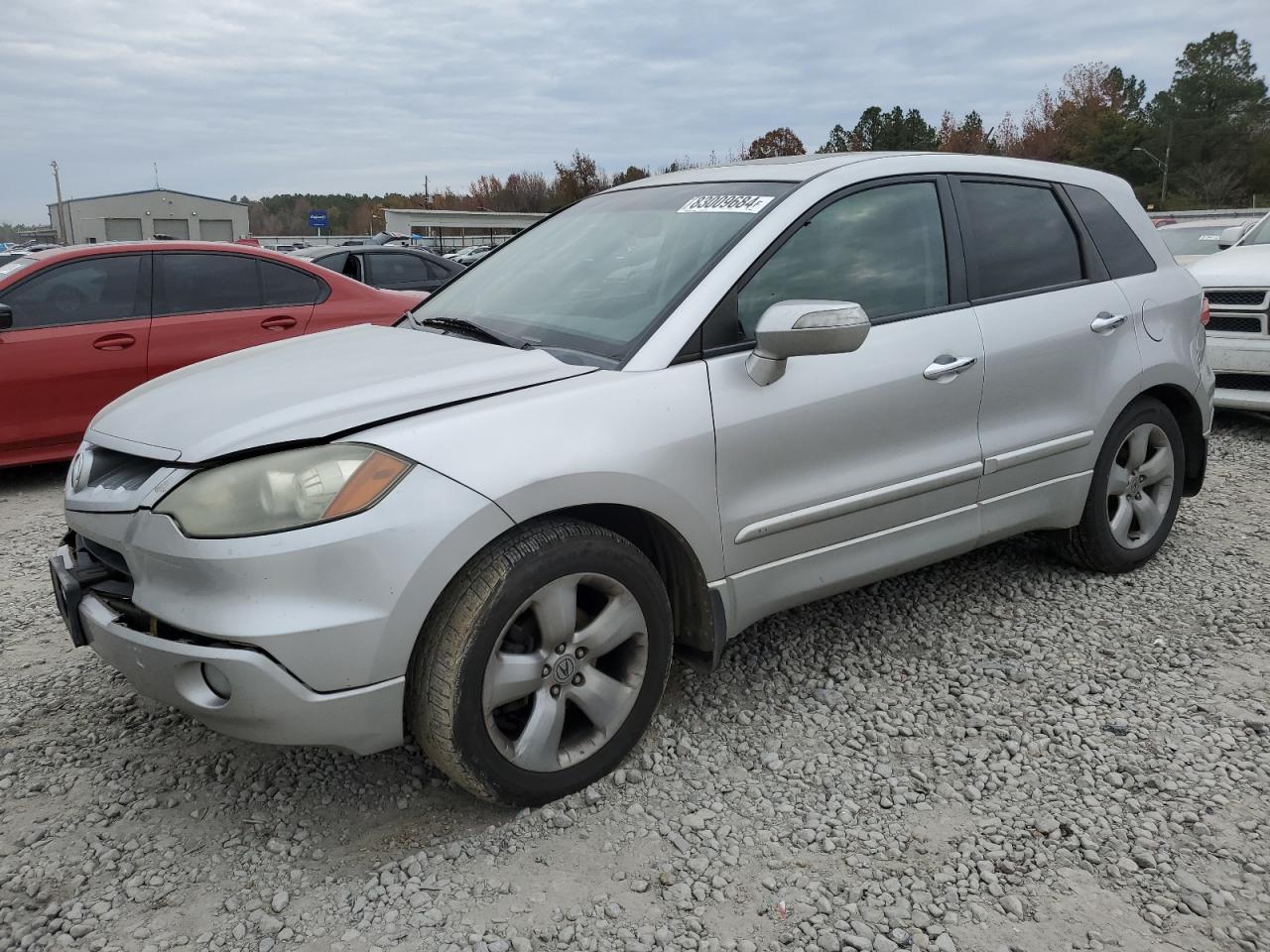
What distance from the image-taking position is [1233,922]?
2.25 meters

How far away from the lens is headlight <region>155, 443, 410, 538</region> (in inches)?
90.0

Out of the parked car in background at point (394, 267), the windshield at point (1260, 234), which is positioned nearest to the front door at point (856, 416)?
the windshield at point (1260, 234)

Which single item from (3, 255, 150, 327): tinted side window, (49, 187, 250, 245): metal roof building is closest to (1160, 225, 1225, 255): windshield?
(3, 255, 150, 327): tinted side window

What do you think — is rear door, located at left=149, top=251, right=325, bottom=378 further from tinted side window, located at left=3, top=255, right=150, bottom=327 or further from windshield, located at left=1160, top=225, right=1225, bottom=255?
windshield, located at left=1160, top=225, right=1225, bottom=255

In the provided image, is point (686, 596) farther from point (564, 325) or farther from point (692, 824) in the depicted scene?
point (564, 325)

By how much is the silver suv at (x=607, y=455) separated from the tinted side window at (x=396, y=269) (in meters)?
7.48

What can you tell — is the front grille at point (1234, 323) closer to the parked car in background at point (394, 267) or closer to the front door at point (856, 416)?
the front door at point (856, 416)

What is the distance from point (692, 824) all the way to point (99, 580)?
165 cm

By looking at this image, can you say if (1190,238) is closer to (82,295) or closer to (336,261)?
(336,261)

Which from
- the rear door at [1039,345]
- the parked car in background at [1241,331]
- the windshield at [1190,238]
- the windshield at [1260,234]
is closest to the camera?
the rear door at [1039,345]

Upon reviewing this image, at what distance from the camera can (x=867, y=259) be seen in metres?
3.30

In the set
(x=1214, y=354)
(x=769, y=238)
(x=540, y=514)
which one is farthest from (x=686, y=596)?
(x=1214, y=354)

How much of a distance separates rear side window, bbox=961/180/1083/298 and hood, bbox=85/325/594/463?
1.70 metres

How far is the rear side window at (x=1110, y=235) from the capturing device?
400cm
